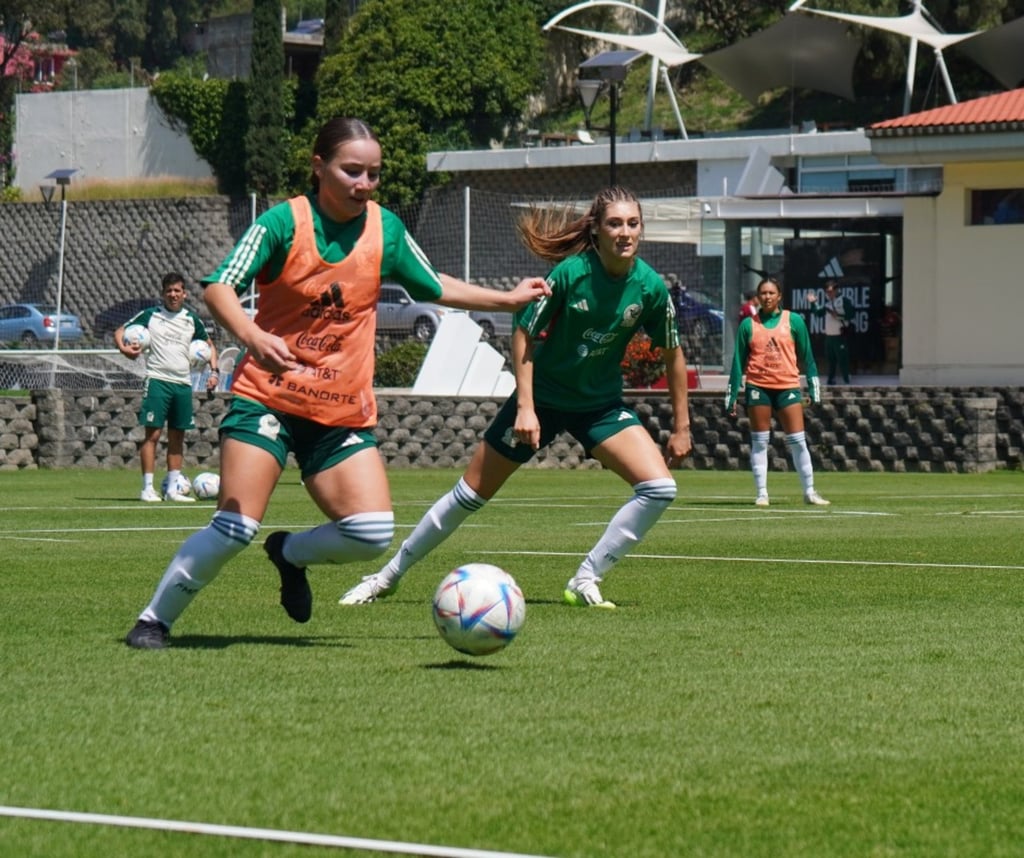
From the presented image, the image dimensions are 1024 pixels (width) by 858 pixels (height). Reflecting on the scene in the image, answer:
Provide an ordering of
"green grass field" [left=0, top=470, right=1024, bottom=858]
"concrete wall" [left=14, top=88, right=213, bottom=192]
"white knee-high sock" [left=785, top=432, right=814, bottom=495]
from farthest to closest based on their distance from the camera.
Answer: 1. "concrete wall" [left=14, top=88, right=213, bottom=192]
2. "white knee-high sock" [left=785, top=432, right=814, bottom=495]
3. "green grass field" [left=0, top=470, right=1024, bottom=858]

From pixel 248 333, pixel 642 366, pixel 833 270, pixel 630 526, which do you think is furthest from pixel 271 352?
pixel 833 270

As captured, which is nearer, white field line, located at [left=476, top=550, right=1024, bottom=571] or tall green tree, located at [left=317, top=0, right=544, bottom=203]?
white field line, located at [left=476, top=550, right=1024, bottom=571]

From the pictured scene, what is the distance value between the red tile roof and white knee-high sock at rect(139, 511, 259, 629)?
1025 inches

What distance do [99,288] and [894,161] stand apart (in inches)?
1342

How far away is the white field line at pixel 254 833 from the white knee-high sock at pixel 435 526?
4944mm

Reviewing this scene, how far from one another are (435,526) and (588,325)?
123 centimetres

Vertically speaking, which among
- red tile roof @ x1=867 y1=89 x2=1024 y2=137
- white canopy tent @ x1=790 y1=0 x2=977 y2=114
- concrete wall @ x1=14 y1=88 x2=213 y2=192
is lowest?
red tile roof @ x1=867 y1=89 x2=1024 y2=137

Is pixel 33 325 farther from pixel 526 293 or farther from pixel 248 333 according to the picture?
pixel 248 333

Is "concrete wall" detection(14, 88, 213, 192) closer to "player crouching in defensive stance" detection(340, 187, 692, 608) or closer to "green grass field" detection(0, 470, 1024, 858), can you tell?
"green grass field" detection(0, 470, 1024, 858)

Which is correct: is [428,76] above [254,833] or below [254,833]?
above

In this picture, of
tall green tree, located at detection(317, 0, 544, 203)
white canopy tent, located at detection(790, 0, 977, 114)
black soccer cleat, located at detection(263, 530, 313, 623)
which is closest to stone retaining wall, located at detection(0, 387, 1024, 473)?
black soccer cleat, located at detection(263, 530, 313, 623)

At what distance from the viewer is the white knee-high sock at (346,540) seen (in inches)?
289

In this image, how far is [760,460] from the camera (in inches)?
752

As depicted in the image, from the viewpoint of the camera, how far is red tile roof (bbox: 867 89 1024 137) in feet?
102
